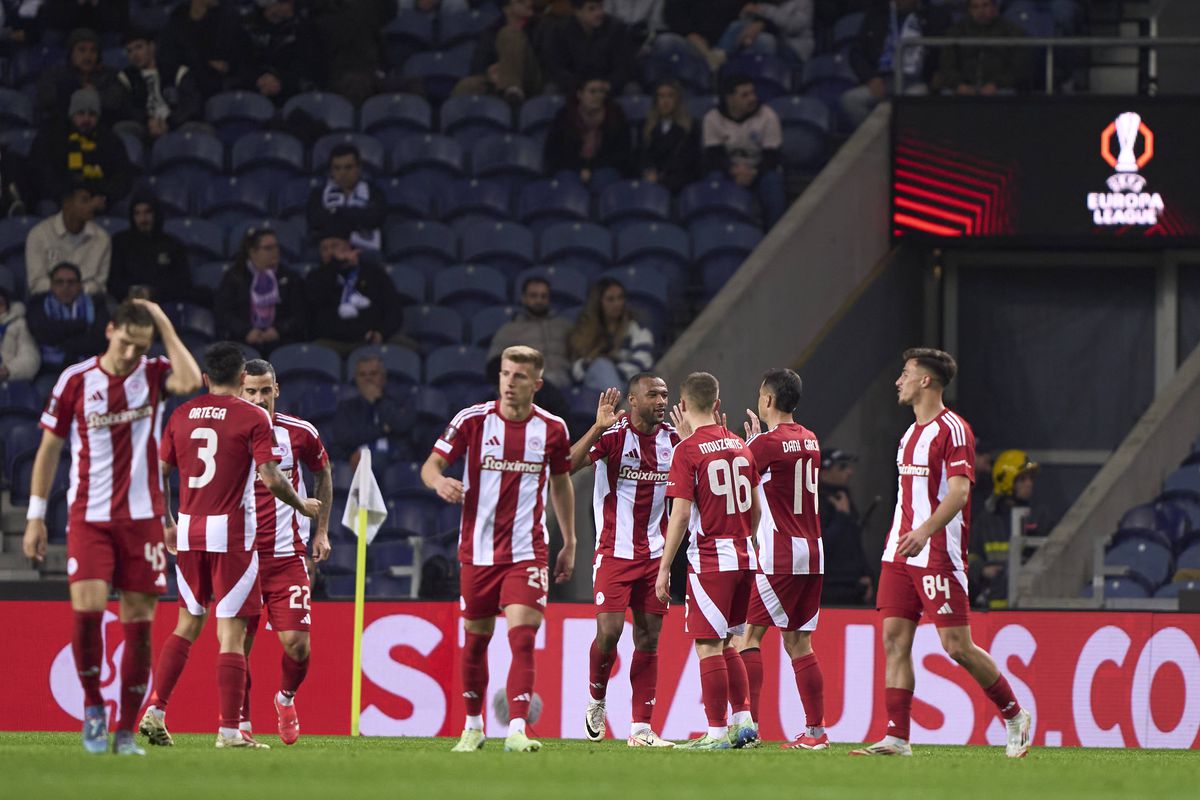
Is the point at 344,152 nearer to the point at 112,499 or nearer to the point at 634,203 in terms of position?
the point at 634,203

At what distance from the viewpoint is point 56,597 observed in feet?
48.4

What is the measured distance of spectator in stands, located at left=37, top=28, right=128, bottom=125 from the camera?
66.7 ft

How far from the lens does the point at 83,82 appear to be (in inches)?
803

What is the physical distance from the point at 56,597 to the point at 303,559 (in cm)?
385

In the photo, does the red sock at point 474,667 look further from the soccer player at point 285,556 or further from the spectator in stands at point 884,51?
the spectator in stands at point 884,51

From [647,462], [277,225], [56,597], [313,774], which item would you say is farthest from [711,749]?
[277,225]

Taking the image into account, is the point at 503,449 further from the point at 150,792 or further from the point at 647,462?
the point at 150,792

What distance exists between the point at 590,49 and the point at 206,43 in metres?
4.05

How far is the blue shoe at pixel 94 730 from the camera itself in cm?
925

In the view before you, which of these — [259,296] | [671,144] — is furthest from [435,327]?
[671,144]

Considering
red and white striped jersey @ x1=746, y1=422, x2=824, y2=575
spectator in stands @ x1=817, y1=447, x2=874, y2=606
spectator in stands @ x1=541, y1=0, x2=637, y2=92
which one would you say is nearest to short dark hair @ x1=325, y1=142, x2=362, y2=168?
spectator in stands @ x1=541, y1=0, x2=637, y2=92

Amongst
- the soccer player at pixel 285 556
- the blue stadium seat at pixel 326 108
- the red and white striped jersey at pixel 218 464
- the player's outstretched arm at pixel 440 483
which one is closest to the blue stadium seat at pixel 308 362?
the blue stadium seat at pixel 326 108

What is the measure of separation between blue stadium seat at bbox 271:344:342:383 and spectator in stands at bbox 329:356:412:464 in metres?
0.94

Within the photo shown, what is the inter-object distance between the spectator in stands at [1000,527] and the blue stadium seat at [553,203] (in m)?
4.81
